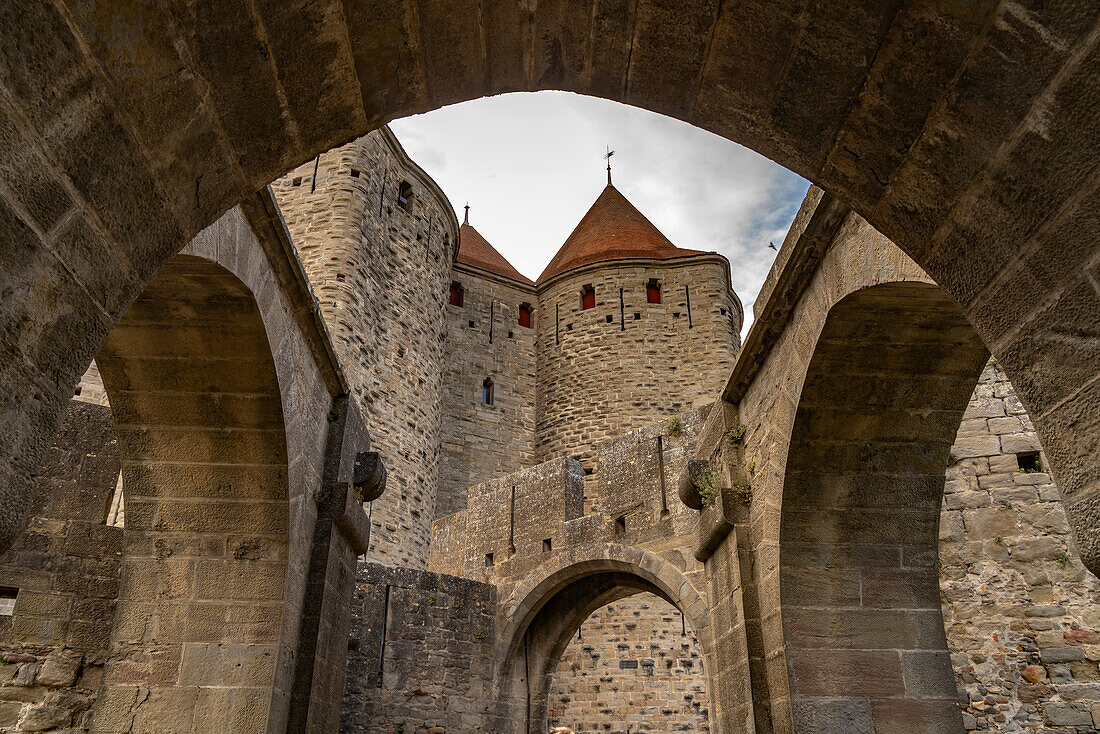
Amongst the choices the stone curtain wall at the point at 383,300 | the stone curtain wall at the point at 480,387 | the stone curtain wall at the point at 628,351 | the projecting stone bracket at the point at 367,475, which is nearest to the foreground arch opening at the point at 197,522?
the projecting stone bracket at the point at 367,475

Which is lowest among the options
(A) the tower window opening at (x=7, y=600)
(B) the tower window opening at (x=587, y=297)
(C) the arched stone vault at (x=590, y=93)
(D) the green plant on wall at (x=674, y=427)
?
(A) the tower window opening at (x=7, y=600)

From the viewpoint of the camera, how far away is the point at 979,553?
5598mm

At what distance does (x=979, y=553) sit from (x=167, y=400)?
17.2ft

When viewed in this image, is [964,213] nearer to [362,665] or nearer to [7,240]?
[7,240]

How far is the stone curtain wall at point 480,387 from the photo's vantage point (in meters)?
15.7

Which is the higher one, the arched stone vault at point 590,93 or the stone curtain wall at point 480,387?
the stone curtain wall at point 480,387

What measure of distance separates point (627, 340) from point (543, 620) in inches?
324

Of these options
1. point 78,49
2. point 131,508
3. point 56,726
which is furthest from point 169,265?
point 56,726

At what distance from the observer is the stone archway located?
8.50m

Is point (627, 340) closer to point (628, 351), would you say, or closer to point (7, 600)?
point (628, 351)

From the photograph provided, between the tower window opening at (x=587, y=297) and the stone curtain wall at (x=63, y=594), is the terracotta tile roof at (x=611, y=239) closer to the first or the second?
the tower window opening at (x=587, y=297)

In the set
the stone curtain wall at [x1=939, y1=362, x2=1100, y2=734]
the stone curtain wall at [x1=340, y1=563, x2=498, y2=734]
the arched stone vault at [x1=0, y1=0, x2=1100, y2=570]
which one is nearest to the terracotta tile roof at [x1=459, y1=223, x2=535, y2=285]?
the stone curtain wall at [x1=340, y1=563, x2=498, y2=734]

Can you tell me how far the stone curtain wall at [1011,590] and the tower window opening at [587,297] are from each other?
38.8ft

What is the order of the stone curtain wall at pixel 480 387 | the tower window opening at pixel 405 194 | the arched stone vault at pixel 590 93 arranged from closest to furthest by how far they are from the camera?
the arched stone vault at pixel 590 93, the tower window opening at pixel 405 194, the stone curtain wall at pixel 480 387
